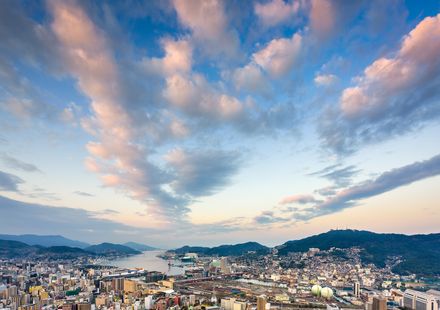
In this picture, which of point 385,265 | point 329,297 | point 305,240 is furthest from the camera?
point 305,240

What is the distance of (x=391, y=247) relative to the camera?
46.2 metres

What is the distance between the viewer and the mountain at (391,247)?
34.1m

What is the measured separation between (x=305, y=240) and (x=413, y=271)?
111 ft

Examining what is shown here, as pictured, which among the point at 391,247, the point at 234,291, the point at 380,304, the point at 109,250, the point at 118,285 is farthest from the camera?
the point at 109,250

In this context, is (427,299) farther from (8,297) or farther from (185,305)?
(8,297)

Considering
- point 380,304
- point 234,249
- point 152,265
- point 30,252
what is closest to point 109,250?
point 30,252

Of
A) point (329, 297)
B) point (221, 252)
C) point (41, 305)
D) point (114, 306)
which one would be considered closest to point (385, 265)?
point (329, 297)

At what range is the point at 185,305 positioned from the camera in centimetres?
1708

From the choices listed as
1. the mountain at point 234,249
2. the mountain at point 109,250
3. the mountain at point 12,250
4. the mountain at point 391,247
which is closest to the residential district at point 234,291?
the mountain at point 391,247

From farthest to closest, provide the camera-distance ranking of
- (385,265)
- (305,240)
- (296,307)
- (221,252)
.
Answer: (221,252), (305,240), (385,265), (296,307)

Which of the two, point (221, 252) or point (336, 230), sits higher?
point (336, 230)

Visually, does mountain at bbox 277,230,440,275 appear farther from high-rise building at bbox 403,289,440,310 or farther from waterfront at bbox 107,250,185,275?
waterfront at bbox 107,250,185,275

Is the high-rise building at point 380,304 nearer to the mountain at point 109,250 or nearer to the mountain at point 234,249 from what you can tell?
the mountain at point 234,249

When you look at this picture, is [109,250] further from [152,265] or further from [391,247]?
[391,247]
